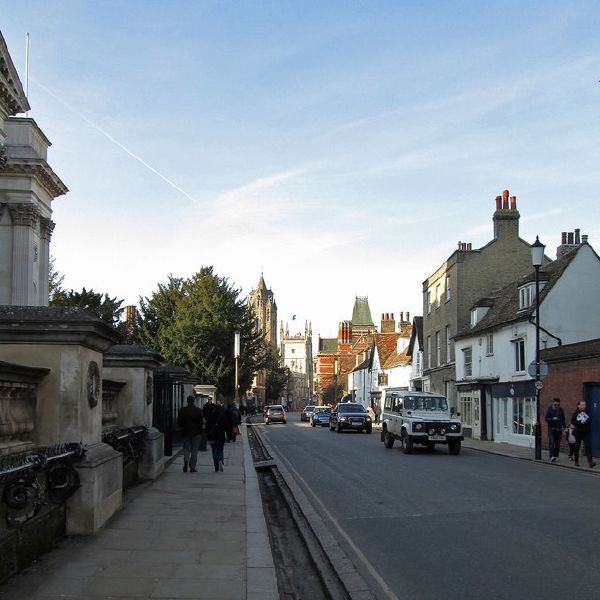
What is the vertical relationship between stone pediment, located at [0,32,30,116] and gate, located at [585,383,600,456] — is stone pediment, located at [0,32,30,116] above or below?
above

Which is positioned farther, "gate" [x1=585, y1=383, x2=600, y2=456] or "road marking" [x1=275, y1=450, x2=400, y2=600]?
"gate" [x1=585, y1=383, x2=600, y2=456]

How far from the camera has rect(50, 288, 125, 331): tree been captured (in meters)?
54.1

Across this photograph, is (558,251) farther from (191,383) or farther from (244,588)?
(244,588)

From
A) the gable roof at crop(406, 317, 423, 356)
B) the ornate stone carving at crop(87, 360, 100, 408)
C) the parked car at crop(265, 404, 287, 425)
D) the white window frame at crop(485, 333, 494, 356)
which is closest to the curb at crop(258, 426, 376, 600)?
the ornate stone carving at crop(87, 360, 100, 408)

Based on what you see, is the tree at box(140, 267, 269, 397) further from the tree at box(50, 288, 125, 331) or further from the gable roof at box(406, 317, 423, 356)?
the gable roof at box(406, 317, 423, 356)

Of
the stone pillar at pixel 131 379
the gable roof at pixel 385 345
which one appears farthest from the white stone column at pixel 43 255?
the gable roof at pixel 385 345

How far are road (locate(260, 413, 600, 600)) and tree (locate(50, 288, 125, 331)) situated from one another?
38.3 meters

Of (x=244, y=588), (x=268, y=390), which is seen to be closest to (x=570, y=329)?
(x=244, y=588)

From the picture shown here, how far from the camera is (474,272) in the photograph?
135ft

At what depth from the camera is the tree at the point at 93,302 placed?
177ft

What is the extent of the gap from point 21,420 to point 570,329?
88.6 feet

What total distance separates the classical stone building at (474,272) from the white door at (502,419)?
7.10 m

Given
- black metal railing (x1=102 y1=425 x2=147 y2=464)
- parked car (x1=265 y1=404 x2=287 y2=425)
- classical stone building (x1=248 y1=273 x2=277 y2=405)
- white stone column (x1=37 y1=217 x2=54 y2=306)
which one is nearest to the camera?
black metal railing (x1=102 y1=425 x2=147 y2=464)

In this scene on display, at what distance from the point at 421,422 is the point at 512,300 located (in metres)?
13.0
